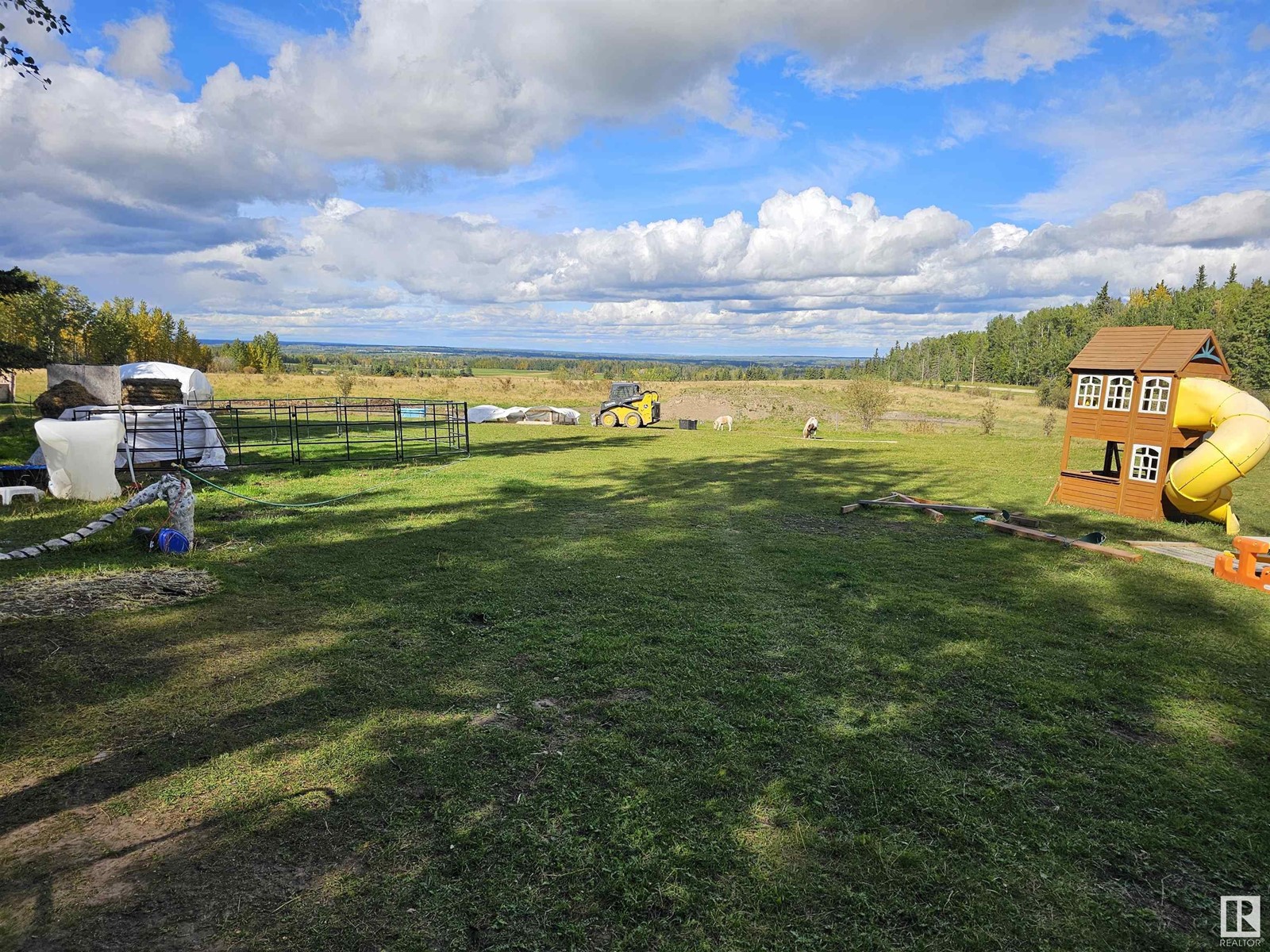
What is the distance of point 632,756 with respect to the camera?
4.64m

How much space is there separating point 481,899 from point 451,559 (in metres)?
6.71

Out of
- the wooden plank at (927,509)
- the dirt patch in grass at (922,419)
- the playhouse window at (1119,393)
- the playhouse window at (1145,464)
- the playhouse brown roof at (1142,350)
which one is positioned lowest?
the dirt patch in grass at (922,419)

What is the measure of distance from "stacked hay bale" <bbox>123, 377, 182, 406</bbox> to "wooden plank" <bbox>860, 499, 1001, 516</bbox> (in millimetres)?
26346

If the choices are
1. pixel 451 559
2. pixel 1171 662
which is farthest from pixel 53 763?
pixel 1171 662

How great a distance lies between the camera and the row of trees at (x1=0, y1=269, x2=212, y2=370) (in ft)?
152

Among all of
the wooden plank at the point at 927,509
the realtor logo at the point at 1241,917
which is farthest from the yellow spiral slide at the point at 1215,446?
the realtor logo at the point at 1241,917

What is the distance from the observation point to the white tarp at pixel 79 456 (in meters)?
12.6

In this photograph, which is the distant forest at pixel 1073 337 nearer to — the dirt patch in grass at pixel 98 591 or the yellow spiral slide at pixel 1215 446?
the yellow spiral slide at pixel 1215 446

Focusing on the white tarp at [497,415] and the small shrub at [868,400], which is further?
the white tarp at [497,415]

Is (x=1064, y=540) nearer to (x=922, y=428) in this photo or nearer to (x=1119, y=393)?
(x=1119, y=393)

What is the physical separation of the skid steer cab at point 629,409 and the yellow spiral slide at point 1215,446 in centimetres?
2513

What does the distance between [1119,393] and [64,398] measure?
33.9 metres

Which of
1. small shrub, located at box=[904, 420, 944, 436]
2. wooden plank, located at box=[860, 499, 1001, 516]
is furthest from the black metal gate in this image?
small shrub, located at box=[904, 420, 944, 436]

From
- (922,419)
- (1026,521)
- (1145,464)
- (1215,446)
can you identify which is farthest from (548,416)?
(1215,446)
